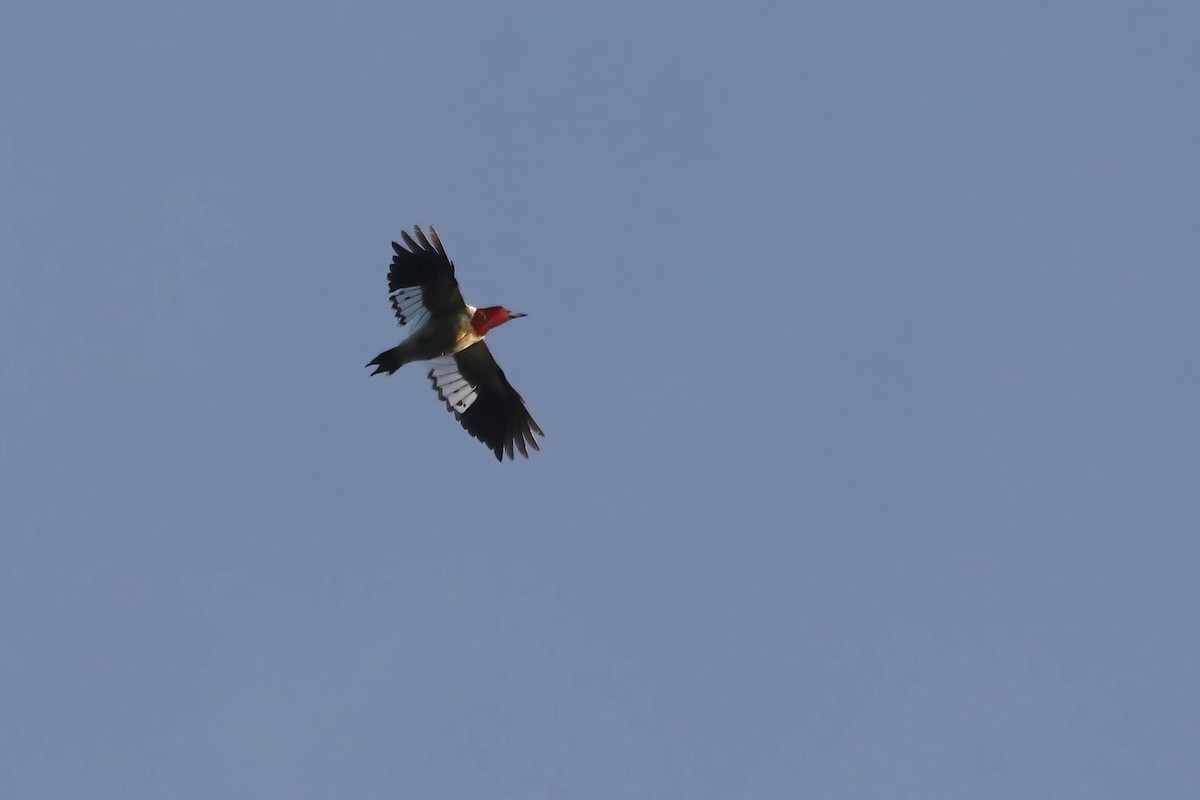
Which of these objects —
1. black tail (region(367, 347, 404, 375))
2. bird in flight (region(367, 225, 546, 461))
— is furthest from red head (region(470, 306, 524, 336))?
black tail (region(367, 347, 404, 375))

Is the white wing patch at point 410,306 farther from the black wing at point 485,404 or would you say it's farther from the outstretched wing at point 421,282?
the black wing at point 485,404

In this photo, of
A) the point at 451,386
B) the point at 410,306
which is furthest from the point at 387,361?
the point at 451,386

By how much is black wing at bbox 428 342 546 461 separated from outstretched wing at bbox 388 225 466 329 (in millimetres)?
2044

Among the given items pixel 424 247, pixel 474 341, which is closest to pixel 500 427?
pixel 474 341

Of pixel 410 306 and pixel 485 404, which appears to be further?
pixel 485 404

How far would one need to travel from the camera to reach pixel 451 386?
3016 centimetres

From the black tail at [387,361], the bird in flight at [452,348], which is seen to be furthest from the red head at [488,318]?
the black tail at [387,361]

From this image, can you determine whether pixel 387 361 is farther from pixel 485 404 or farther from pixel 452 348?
pixel 485 404

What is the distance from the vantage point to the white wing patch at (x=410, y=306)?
91.5 ft

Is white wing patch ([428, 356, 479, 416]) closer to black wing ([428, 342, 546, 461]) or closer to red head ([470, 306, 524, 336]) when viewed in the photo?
black wing ([428, 342, 546, 461])

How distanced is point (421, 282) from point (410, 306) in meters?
0.59

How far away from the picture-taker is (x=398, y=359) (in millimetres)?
27953

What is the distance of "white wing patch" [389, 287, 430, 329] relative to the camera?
27.9 meters

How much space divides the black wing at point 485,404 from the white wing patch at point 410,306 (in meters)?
1.96
